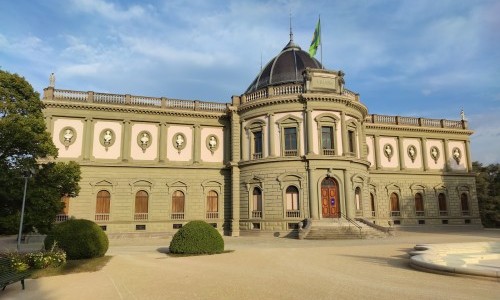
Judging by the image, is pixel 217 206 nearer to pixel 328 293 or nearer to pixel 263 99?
pixel 263 99

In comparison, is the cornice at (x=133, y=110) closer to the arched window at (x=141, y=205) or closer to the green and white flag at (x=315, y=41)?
the arched window at (x=141, y=205)

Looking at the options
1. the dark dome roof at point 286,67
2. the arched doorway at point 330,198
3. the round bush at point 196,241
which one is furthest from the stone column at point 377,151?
the round bush at point 196,241

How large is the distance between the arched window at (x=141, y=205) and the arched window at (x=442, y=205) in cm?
3091

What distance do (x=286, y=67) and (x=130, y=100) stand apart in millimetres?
15430

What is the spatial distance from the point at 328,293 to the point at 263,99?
81.2 feet

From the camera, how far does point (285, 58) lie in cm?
3766

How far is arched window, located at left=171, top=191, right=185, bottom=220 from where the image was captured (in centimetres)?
3325

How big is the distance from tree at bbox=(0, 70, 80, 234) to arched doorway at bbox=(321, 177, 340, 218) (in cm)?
1948

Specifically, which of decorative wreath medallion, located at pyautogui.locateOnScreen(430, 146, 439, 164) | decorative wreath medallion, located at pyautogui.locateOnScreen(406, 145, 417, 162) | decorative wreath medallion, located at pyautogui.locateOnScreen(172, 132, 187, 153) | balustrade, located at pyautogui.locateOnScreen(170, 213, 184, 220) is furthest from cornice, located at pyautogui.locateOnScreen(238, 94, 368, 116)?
decorative wreath medallion, located at pyautogui.locateOnScreen(430, 146, 439, 164)

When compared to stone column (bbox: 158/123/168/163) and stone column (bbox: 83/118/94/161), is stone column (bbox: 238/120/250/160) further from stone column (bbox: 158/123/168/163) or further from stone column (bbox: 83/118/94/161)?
stone column (bbox: 83/118/94/161)

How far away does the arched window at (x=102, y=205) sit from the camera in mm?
31234

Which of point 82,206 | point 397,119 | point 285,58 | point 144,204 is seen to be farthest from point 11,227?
point 397,119

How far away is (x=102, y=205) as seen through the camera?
1242 inches

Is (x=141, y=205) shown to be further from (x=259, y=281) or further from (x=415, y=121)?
(x=415, y=121)
